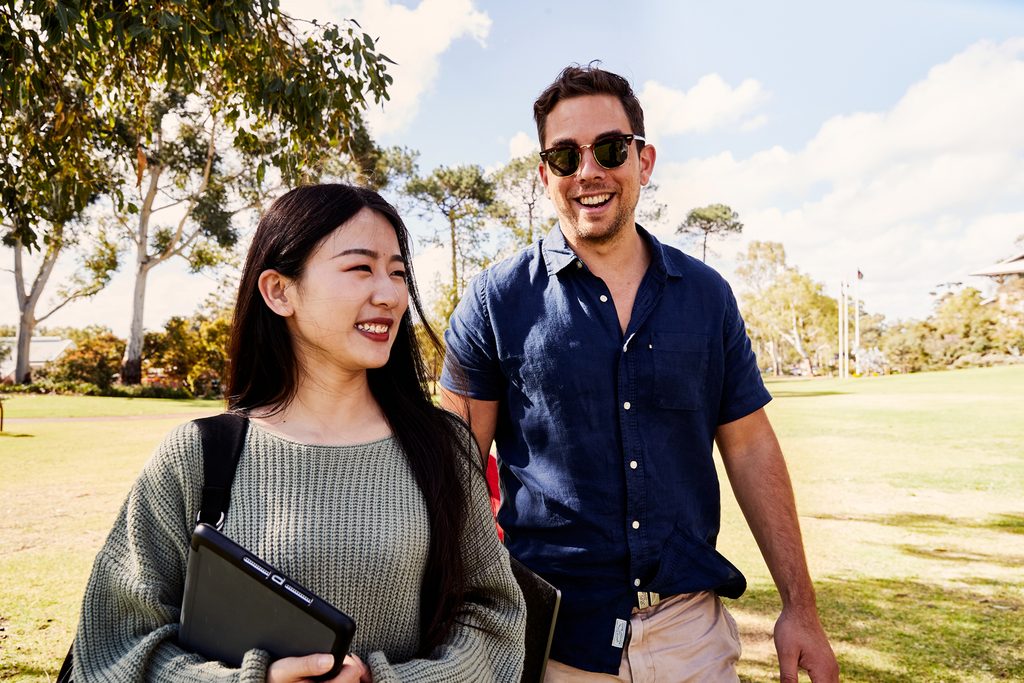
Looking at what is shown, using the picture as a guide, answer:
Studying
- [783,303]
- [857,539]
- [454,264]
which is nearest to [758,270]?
[783,303]

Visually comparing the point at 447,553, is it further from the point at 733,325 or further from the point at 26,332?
the point at 26,332

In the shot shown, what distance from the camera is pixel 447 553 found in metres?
1.81

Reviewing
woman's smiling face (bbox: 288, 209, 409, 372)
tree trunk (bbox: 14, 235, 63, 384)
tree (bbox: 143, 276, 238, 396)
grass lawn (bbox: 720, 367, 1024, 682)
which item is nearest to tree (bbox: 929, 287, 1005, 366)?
grass lawn (bbox: 720, 367, 1024, 682)

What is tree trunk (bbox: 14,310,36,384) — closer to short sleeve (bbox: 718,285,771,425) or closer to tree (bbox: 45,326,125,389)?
tree (bbox: 45,326,125,389)

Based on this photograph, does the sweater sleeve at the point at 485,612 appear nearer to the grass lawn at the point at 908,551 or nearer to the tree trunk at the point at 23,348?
the grass lawn at the point at 908,551

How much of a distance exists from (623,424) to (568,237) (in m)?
0.65

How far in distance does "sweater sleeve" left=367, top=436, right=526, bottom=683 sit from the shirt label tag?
0.43 metres

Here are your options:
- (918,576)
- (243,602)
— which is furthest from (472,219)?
(243,602)

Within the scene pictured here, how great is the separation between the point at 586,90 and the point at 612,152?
0.23 m

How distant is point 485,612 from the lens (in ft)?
6.13

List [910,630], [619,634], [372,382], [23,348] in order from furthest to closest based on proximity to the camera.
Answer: [23,348]
[910,630]
[619,634]
[372,382]

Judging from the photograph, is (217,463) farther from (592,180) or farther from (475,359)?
(592,180)

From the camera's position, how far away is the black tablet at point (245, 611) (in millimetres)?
1443

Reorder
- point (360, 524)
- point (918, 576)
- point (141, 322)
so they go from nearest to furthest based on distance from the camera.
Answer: point (360, 524) → point (918, 576) → point (141, 322)
